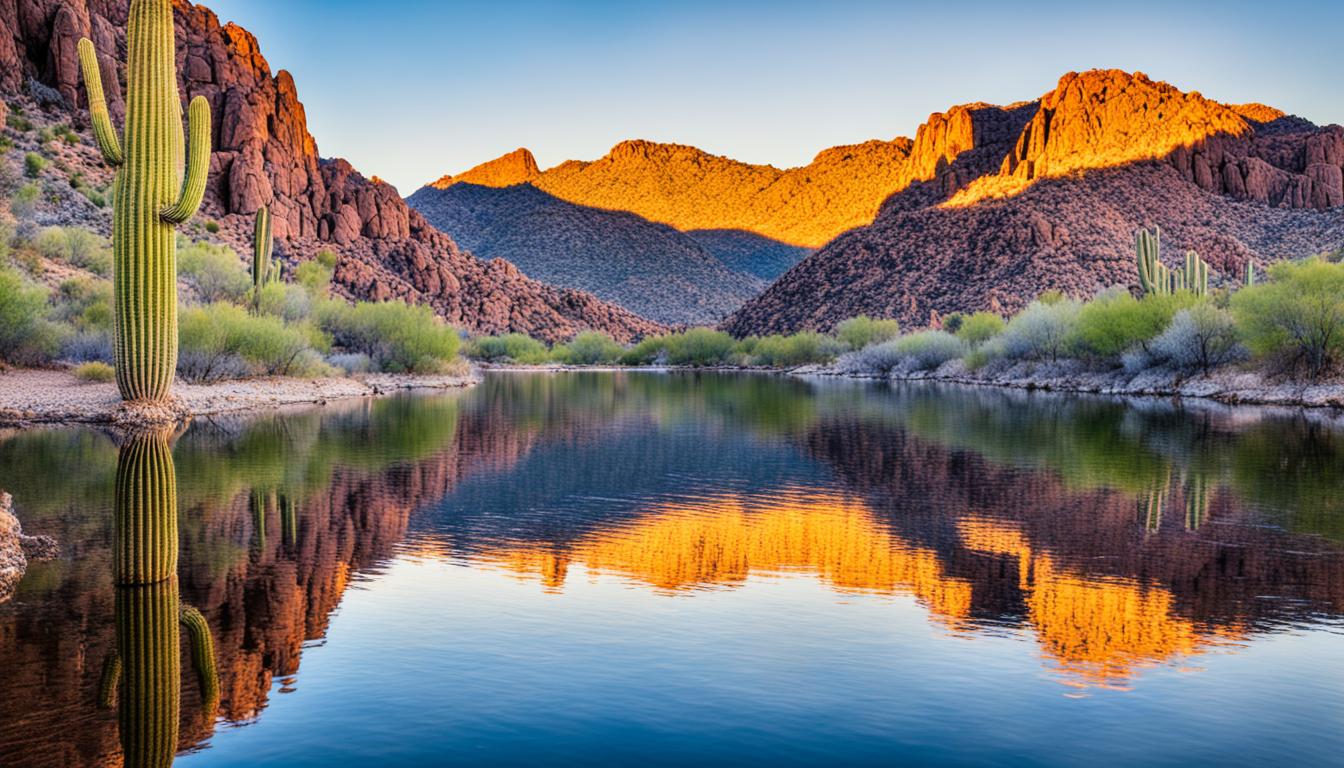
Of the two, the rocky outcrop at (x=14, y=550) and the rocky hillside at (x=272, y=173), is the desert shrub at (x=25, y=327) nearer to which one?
the rocky hillside at (x=272, y=173)

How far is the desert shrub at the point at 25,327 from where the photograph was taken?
31.7 meters

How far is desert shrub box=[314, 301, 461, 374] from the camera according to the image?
186 ft

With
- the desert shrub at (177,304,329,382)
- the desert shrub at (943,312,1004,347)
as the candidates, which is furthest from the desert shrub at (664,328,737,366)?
the desert shrub at (177,304,329,382)

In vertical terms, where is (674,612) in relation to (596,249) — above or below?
below

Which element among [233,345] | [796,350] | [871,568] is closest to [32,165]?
[233,345]

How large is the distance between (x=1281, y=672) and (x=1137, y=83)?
4228 inches

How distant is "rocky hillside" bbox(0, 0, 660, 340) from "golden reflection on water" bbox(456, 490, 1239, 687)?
1861 inches

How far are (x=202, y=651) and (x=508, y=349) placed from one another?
8891cm

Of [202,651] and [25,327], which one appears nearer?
[202,651]

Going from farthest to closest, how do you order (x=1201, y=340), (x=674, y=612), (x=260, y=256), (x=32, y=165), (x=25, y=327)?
(x=32, y=165) < (x=1201, y=340) < (x=260, y=256) < (x=25, y=327) < (x=674, y=612)

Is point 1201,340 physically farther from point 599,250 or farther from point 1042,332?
point 599,250

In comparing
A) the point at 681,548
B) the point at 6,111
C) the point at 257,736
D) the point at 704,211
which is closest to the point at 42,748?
the point at 257,736

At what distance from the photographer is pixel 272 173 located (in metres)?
78.6

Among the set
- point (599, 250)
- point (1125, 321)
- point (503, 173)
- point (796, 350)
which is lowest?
point (796, 350)
